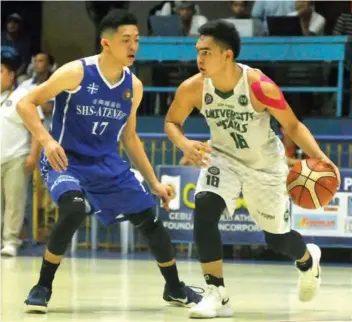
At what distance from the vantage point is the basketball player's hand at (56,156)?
5785 mm

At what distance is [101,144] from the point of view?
21.0ft

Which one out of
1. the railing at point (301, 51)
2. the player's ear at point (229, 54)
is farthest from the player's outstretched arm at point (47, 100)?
the railing at point (301, 51)

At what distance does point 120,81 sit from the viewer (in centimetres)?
644

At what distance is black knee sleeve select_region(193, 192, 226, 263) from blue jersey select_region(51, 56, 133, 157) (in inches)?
31.0

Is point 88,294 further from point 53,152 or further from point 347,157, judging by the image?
point 347,157

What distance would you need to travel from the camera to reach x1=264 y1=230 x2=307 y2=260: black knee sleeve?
6383 millimetres

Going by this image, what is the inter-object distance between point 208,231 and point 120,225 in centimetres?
490

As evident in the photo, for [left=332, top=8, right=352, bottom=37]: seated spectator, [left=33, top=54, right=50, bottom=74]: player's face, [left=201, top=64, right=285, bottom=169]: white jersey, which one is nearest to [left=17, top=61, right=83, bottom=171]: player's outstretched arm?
[left=201, top=64, right=285, bottom=169]: white jersey

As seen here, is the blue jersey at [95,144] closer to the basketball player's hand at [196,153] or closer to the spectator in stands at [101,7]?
the basketball player's hand at [196,153]

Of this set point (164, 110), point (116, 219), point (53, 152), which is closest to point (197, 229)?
point (116, 219)

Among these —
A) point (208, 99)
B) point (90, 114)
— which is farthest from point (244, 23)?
point (90, 114)

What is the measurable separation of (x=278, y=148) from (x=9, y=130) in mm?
4597

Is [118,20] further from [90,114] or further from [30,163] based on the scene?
[30,163]

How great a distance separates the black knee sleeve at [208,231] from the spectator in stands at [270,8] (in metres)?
6.62
